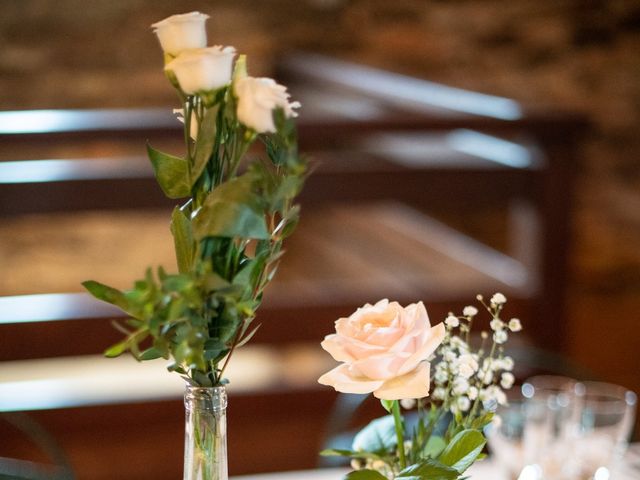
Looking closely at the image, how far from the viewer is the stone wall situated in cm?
452

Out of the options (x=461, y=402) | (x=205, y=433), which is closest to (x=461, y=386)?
(x=461, y=402)

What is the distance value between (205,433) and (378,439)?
0.76 ft

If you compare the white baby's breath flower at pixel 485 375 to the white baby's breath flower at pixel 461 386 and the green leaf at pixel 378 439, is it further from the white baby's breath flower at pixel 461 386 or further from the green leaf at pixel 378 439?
the green leaf at pixel 378 439

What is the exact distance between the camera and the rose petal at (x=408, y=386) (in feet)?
2.37

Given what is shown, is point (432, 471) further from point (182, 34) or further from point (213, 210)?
point (182, 34)

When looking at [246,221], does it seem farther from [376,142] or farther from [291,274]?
[291,274]

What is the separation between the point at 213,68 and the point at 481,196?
190cm

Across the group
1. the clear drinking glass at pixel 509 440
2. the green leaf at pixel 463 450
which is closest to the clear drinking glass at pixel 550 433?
the clear drinking glass at pixel 509 440

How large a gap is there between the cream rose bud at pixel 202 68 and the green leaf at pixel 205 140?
0.8 inches

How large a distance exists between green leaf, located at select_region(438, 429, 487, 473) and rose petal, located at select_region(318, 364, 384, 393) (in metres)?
0.10

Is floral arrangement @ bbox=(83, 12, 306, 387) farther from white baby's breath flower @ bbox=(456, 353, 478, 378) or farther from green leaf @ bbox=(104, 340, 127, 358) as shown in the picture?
white baby's breath flower @ bbox=(456, 353, 478, 378)

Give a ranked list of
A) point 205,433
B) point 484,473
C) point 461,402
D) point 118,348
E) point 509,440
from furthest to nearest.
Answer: point 484,473 < point 509,440 < point 461,402 < point 205,433 < point 118,348

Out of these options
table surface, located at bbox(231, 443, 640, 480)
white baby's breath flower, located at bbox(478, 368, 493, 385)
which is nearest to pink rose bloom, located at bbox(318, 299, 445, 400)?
white baby's breath flower, located at bbox(478, 368, 493, 385)

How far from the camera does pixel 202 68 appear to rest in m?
0.67
